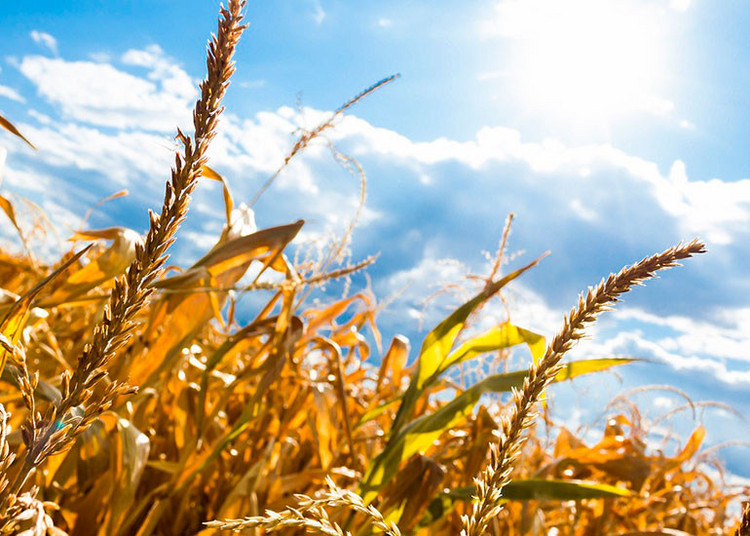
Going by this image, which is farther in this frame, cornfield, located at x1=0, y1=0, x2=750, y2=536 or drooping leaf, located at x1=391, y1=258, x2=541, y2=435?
drooping leaf, located at x1=391, y1=258, x2=541, y2=435

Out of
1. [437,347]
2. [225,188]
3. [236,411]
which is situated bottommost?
[236,411]

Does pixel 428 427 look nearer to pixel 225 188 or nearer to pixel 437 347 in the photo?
pixel 437 347

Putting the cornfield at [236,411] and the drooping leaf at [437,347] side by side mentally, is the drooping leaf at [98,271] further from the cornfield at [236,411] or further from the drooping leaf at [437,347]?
the drooping leaf at [437,347]

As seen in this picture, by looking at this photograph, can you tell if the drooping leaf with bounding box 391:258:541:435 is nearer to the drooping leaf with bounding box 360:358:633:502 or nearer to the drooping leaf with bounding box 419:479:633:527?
the drooping leaf with bounding box 360:358:633:502

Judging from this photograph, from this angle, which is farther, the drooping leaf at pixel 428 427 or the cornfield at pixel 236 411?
the drooping leaf at pixel 428 427

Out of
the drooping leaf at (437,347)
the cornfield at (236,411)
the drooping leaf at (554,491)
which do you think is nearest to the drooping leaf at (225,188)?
the cornfield at (236,411)

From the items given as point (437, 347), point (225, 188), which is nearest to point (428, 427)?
point (437, 347)

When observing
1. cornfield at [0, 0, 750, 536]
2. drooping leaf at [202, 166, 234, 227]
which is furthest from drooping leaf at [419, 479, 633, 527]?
drooping leaf at [202, 166, 234, 227]

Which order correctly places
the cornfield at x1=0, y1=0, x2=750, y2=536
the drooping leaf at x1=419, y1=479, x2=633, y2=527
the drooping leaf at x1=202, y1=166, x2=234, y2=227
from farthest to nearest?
the drooping leaf at x1=202, y1=166, x2=234, y2=227 < the drooping leaf at x1=419, y1=479, x2=633, y2=527 < the cornfield at x1=0, y1=0, x2=750, y2=536

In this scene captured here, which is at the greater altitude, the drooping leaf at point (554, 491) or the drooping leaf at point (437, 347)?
the drooping leaf at point (437, 347)

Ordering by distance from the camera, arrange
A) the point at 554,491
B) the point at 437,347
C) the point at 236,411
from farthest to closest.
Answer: the point at 236,411 → the point at 437,347 → the point at 554,491

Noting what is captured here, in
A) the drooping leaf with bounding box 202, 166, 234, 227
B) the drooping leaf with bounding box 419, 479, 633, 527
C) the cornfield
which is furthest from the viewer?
the drooping leaf with bounding box 202, 166, 234, 227

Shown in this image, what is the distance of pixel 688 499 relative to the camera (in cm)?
267

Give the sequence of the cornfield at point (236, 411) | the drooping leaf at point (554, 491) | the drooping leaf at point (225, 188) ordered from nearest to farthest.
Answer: the cornfield at point (236, 411) < the drooping leaf at point (554, 491) < the drooping leaf at point (225, 188)
